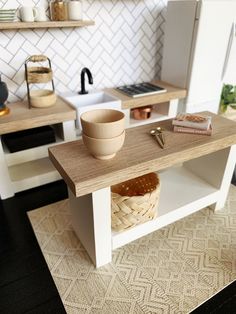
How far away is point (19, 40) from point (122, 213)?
5.40 ft

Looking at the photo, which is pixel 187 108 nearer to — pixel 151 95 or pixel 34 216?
pixel 151 95

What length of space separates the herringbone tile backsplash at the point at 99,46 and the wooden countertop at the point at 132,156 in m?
1.17

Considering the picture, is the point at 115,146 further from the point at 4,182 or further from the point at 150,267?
the point at 4,182

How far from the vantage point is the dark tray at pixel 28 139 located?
1.96 meters

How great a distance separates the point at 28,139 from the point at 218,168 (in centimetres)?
141

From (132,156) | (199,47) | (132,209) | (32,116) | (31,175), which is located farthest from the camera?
(199,47)

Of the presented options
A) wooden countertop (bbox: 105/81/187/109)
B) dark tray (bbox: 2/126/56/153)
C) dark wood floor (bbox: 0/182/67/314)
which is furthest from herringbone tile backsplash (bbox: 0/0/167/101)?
dark wood floor (bbox: 0/182/67/314)

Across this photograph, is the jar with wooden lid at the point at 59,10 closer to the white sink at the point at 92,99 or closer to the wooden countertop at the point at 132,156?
the white sink at the point at 92,99

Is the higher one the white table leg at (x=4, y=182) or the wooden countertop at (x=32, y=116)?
the wooden countertop at (x=32, y=116)

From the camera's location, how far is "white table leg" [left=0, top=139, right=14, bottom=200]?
1934 millimetres

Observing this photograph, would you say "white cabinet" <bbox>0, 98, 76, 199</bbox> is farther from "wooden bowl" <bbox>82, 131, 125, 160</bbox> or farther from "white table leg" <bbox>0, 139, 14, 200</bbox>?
"wooden bowl" <bbox>82, 131, 125, 160</bbox>

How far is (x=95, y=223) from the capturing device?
1309mm

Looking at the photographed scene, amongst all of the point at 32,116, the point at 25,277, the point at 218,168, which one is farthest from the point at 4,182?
the point at 218,168

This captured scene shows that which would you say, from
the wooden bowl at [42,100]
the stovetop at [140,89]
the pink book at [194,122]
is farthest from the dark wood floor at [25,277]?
the stovetop at [140,89]
